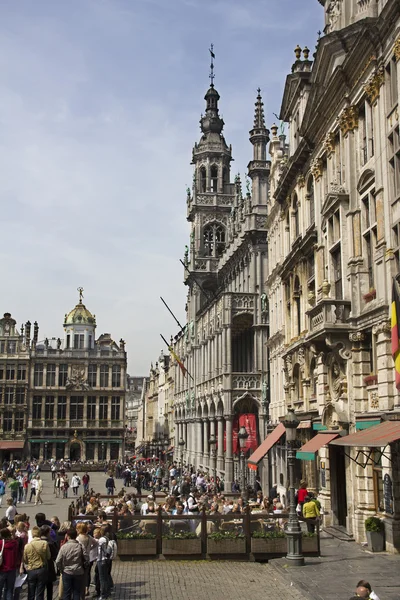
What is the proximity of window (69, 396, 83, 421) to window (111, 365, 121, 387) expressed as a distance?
4.77 meters

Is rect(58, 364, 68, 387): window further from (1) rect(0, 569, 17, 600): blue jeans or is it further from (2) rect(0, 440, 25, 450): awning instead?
(1) rect(0, 569, 17, 600): blue jeans

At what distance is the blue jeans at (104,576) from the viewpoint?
539 inches

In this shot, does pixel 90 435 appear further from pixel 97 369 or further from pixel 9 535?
pixel 9 535

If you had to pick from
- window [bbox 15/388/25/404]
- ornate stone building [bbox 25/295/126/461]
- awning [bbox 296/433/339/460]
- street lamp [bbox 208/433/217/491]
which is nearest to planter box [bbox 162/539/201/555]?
awning [bbox 296/433/339/460]

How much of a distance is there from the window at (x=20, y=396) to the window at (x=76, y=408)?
606 cm

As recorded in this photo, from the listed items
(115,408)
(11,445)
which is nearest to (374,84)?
(11,445)

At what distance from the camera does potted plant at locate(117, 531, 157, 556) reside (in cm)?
1816

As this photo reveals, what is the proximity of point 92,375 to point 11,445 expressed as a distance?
13.4 metres

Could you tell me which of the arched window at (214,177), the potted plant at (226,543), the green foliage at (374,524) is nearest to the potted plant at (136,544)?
the potted plant at (226,543)

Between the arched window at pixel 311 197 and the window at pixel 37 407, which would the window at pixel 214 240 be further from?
the window at pixel 37 407

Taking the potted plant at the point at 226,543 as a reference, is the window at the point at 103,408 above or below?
above

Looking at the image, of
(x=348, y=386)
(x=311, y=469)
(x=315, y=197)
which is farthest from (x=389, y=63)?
(x=311, y=469)

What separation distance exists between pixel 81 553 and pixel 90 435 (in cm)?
7539

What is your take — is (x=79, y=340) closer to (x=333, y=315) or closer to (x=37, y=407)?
(x=37, y=407)
